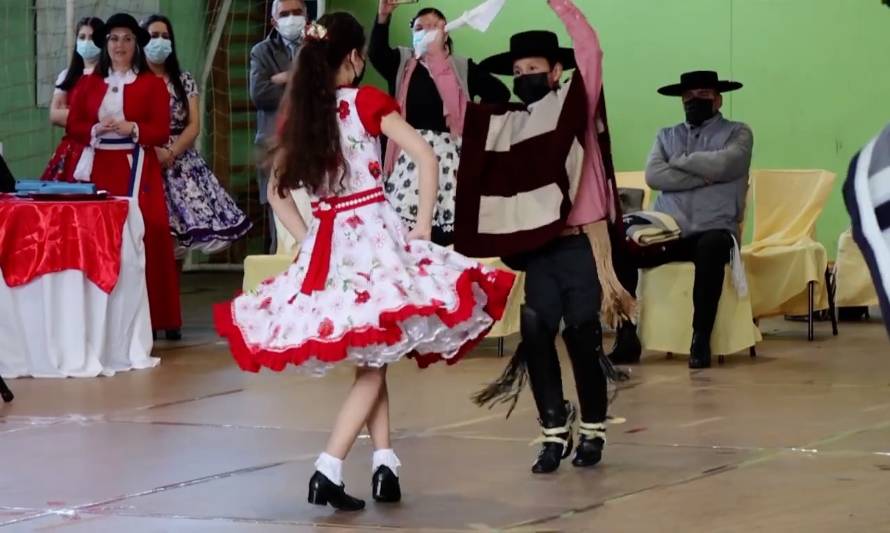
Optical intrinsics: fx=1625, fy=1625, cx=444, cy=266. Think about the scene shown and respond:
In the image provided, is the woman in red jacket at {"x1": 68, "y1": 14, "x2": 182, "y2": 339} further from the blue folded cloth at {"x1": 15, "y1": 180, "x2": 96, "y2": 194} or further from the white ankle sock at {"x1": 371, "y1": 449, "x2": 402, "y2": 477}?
the white ankle sock at {"x1": 371, "y1": 449, "x2": 402, "y2": 477}

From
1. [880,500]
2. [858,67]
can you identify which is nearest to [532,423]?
[880,500]


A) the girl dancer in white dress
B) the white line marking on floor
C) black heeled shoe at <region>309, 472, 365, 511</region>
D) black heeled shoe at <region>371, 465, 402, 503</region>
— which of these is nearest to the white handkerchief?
the girl dancer in white dress

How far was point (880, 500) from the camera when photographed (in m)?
4.41

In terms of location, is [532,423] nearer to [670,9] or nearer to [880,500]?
[880,500]

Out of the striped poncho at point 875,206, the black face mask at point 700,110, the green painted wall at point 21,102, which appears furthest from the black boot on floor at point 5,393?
the striped poncho at point 875,206

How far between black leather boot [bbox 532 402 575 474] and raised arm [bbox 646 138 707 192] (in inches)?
127

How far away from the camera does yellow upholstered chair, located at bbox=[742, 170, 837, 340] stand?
28.3 ft

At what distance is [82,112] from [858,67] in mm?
5426

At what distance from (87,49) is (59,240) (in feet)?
5.92

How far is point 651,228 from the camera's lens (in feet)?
25.6

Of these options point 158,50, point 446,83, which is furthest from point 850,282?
point 158,50

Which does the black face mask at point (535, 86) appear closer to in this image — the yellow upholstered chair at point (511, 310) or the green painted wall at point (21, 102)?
the yellow upholstered chair at point (511, 310)

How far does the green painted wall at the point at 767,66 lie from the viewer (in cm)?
1106

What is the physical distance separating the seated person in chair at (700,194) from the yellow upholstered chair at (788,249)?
0.63m
